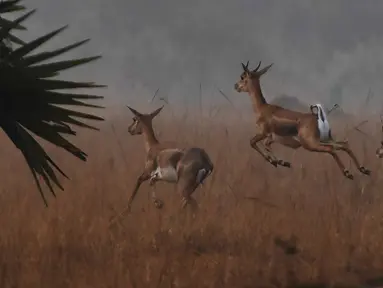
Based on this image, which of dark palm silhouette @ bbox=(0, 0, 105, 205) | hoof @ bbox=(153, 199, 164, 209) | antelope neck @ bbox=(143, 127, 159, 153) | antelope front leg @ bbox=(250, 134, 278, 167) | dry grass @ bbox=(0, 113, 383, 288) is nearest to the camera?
dark palm silhouette @ bbox=(0, 0, 105, 205)

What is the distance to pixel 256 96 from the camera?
6.14m

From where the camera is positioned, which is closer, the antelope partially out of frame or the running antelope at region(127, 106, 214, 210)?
the running antelope at region(127, 106, 214, 210)

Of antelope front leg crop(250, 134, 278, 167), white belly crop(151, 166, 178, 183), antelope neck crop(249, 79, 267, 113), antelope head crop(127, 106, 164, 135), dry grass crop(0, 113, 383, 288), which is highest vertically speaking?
antelope neck crop(249, 79, 267, 113)

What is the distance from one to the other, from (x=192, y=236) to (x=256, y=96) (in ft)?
5.35

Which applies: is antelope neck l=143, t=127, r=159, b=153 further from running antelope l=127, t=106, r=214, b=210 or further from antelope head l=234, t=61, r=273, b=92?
antelope head l=234, t=61, r=273, b=92

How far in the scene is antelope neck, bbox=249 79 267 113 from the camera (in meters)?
6.14

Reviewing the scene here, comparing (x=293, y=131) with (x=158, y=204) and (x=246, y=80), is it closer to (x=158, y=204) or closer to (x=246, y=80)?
(x=246, y=80)

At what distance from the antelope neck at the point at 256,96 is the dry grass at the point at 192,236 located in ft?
3.08

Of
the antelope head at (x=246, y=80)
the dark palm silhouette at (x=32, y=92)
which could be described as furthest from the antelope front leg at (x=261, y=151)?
the dark palm silhouette at (x=32, y=92)

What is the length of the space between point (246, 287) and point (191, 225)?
1117 mm

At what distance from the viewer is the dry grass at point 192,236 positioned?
440 centimetres

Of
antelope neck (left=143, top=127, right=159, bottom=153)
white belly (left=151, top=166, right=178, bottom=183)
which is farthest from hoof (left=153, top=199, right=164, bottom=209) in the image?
antelope neck (left=143, top=127, right=159, bottom=153)

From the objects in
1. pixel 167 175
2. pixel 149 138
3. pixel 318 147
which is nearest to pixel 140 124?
pixel 149 138

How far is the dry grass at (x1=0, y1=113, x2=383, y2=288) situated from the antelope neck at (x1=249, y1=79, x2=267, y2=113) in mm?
939
